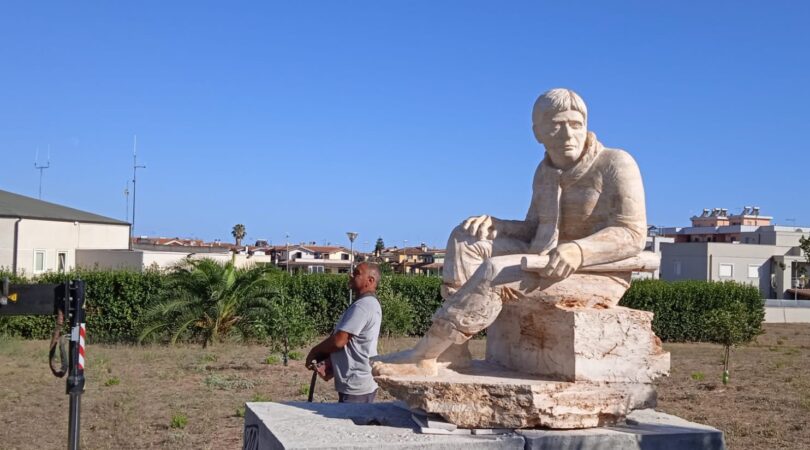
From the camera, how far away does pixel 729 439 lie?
817 centimetres

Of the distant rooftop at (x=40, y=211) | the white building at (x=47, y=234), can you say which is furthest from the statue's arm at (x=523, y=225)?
the distant rooftop at (x=40, y=211)

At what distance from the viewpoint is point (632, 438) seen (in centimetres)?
432

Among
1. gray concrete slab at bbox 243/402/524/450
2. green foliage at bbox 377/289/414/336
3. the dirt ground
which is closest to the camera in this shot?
gray concrete slab at bbox 243/402/524/450

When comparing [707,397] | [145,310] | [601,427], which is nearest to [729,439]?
[707,397]

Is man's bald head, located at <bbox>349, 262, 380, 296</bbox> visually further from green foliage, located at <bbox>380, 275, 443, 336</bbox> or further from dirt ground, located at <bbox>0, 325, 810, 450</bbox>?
green foliage, located at <bbox>380, 275, 443, 336</bbox>

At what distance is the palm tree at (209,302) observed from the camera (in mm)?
16875

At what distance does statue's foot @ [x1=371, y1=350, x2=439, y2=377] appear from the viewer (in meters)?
4.44

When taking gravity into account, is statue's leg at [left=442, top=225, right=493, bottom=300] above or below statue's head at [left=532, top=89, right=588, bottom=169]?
below

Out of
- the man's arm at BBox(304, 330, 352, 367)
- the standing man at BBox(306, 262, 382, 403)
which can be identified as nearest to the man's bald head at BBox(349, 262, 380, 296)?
the standing man at BBox(306, 262, 382, 403)

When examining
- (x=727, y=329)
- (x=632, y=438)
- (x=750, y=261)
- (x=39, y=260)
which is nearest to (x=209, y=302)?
(x=727, y=329)

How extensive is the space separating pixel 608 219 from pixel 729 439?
4.75 metres

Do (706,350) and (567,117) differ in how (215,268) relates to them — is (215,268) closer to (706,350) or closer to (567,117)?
(706,350)

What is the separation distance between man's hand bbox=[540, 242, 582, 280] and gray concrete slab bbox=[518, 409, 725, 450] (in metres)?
0.86

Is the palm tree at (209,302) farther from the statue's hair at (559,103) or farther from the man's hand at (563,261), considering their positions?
the man's hand at (563,261)
